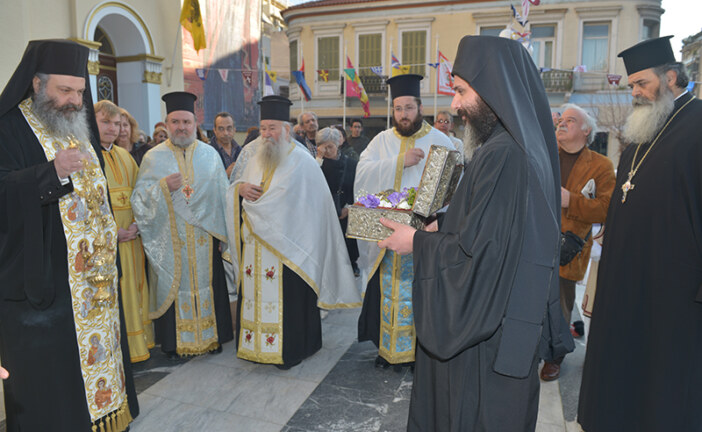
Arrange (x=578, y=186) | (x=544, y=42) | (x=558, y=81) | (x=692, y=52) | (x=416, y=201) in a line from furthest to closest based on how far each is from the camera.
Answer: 1. (x=558, y=81)
2. (x=544, y=42)
3. (x=692, y=52)
4. (x=578, y=186)
5. (x=416, y=201)

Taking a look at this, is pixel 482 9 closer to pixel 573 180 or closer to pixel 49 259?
pixel 573 180

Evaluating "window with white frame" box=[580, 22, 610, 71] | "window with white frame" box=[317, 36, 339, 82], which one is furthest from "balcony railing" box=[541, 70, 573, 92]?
"window with white frame" box=[317, 36, 339, 82]

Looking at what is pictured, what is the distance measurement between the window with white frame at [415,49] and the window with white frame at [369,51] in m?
1.02

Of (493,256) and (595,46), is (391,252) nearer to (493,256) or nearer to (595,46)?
(493,256)

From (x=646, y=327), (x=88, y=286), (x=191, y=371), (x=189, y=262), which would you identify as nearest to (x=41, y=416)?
(x=88, y=286)

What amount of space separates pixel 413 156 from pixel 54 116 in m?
2.34

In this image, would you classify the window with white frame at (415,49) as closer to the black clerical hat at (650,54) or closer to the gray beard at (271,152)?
the gray beard at (271,152)

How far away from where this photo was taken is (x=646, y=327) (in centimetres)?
246

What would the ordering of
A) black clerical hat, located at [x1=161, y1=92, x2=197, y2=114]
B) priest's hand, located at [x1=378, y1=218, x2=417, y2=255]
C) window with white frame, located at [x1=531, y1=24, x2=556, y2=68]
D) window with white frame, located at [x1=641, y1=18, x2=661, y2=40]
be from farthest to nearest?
window with white frame, located at [x1=531, y1=24, x2=556, y2=68], window with white frame, located at [x1=641, y1=18, x2=661, y2=40], black clerical hat, located at [x1=161, y1=92, x2=197, y2=114], priest's hand, located at [x1=378, y1=218, x2=417, y2=255]

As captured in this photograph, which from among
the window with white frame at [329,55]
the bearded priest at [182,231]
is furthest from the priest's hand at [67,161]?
the window with white frame at [329,55]

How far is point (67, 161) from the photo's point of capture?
7.50 feet

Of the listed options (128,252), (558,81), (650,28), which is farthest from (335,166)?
(650,28)

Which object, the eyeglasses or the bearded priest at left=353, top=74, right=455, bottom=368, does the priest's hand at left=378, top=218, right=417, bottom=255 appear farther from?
the eyeglasses

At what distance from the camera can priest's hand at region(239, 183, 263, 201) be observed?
3797 mm
